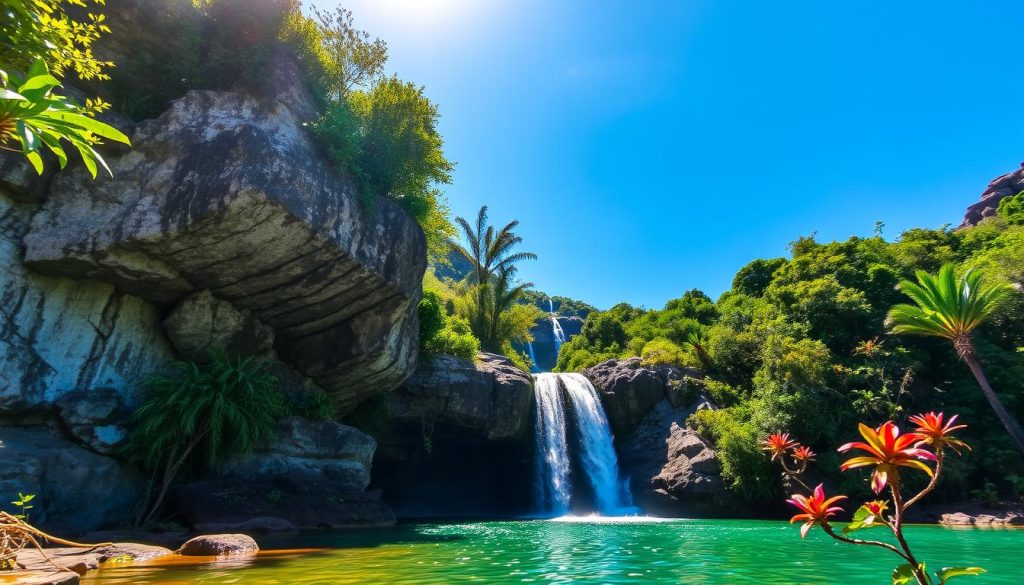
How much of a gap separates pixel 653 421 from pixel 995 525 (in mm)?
11422

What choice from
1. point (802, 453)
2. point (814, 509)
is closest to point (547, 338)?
point (802, 453)

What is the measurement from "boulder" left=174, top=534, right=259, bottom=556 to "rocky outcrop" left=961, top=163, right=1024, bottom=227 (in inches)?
2386

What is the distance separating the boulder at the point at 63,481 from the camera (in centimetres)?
927

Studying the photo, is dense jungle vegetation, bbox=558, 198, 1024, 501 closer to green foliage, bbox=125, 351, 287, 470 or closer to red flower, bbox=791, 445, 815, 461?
red flower, bbox=791, 445, 815, 461

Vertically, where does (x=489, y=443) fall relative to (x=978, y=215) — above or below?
below

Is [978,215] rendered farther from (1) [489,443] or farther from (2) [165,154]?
(2) [165,154]

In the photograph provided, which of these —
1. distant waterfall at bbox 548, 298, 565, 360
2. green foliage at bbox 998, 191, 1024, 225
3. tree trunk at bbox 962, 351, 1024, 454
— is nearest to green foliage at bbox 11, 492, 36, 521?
tree trunk at bbox 962, 351, 1024, 454

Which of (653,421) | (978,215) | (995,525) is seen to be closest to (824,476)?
(995,525)

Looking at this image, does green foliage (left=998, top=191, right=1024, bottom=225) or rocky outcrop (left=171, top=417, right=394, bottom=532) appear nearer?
rocky outcrop (left=171, top=417, right=394, bottom=532)

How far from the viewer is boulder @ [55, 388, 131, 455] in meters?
11.0

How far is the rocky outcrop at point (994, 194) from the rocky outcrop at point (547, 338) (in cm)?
3979

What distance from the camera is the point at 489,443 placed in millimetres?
23453

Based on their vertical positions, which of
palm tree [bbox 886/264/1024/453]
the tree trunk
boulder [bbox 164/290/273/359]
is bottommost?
the tree trunk

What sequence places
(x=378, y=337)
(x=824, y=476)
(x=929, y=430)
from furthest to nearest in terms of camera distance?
1. (x=824, y=476)
2. (x=378, y=337)
3. (x=929, y=430)
